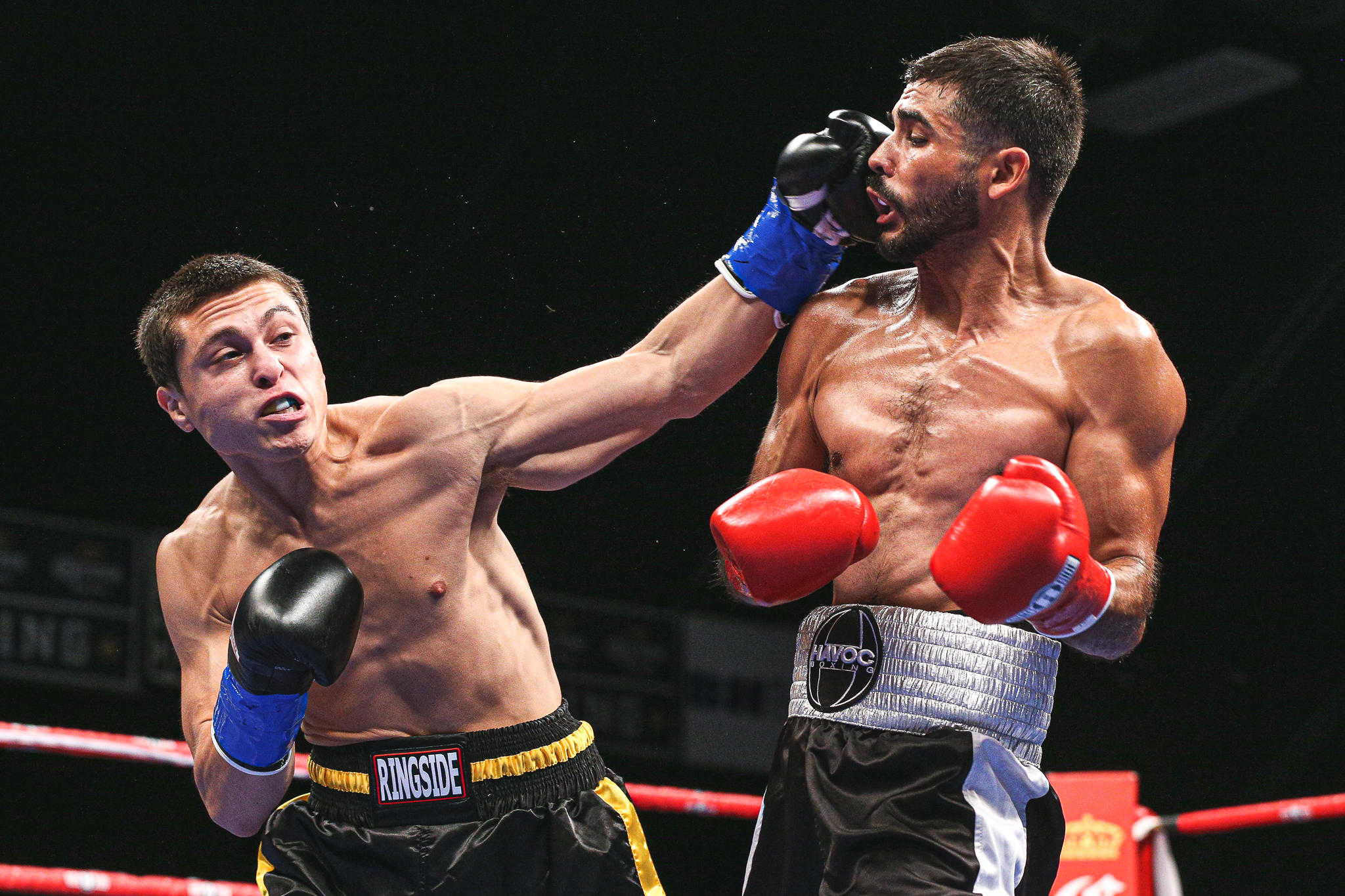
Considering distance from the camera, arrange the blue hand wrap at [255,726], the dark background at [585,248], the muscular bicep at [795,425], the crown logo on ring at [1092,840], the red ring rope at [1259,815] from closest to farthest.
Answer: the blue hand wrap at [255,726]
the muscular bicep at [795,425]
the red ring rope at [1259,815]
the crown logo on ring at [1092,840]
the dark background at [585,248]

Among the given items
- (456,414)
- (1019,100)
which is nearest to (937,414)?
(1019,100)

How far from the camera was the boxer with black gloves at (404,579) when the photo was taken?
1951 mm

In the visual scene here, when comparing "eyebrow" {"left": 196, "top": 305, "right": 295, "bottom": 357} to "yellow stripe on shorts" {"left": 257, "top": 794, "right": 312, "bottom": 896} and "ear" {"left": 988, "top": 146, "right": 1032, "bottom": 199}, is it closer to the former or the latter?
"yellow stripe on shorts" {"left": 257, "top": 794, "right": 312, "bottom": 896}

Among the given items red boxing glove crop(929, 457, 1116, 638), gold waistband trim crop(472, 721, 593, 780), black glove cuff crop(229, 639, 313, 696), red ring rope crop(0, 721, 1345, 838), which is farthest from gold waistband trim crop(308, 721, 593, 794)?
red boxing glove crop(929, 457, 1116, 638)

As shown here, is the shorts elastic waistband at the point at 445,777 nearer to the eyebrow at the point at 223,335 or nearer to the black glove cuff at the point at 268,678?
the black glove cuff at the point at 268,678

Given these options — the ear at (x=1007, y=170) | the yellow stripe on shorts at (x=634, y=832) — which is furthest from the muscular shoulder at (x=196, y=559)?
the ear at (x=1007, y=170)

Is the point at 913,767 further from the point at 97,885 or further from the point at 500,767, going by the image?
the point at 97,885

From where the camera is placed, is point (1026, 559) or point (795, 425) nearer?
point (1026, 559)

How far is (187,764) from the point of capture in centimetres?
288

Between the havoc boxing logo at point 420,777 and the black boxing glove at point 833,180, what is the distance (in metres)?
0.97

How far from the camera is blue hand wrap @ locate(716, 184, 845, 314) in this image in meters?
2.06

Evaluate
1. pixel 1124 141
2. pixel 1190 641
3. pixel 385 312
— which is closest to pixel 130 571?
pixel 385 312

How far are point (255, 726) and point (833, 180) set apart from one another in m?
1.17

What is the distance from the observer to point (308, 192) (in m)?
4.43
